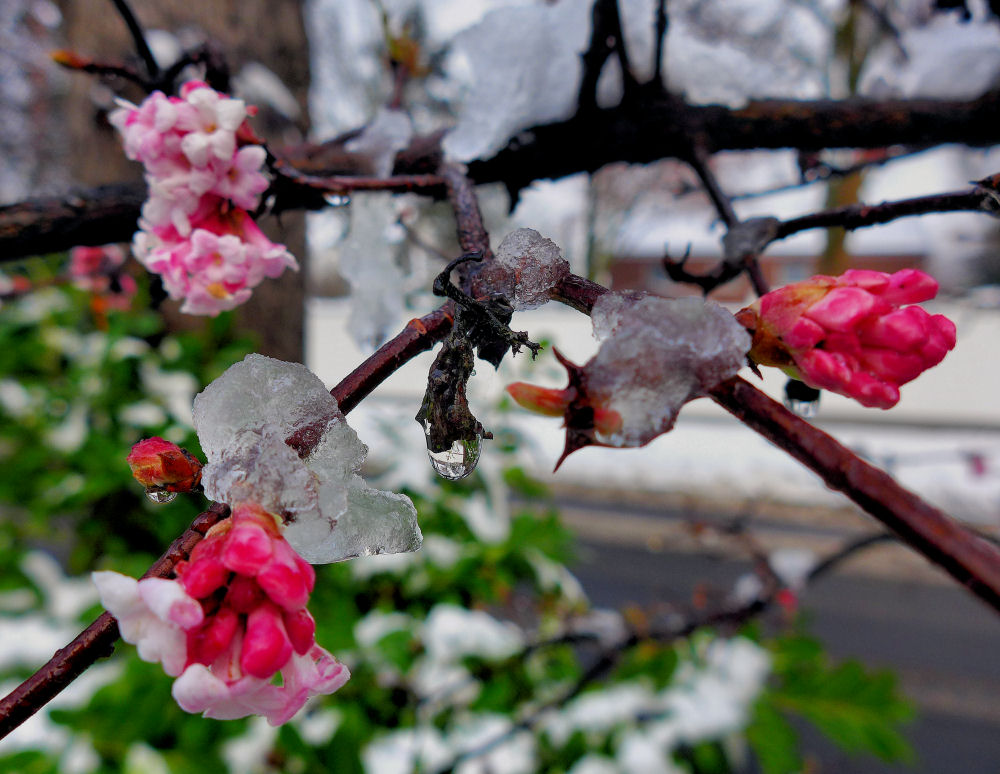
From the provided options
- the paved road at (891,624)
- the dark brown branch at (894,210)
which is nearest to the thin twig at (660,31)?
the dark brown branch at (894,210)

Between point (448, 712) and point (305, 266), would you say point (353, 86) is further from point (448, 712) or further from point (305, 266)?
point (448, 712)

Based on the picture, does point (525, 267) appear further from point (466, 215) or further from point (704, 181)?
point (704, 181)

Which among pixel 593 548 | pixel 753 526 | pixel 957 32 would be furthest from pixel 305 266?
pixel 753 526

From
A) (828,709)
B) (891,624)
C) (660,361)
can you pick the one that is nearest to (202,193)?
(660,361)

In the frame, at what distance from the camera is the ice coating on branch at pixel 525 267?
0.39m

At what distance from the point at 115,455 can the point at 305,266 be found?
1.03 meters

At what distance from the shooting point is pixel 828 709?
1.80 m

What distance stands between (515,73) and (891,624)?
188 inches

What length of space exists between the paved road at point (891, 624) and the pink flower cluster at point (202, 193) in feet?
8.40

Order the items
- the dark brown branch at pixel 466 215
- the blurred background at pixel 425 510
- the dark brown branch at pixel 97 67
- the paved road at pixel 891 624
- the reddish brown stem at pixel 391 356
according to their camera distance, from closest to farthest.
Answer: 1. the reddish brown stem at pixel 391 356
2. the dark brown branch at pixel 466 215
3. the dark brown branch at pixel 97 67
4. the blurred background at pixel 425 510
5. the paved road at pixel 891 624

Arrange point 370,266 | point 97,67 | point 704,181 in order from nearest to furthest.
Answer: point 97,67 < point 704,181 < point 370,266

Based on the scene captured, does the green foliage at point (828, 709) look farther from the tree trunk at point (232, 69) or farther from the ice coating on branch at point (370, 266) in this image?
the tree trunk at point (232, 69)

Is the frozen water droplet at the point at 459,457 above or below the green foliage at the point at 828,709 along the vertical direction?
above

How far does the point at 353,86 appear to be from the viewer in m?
9.75
